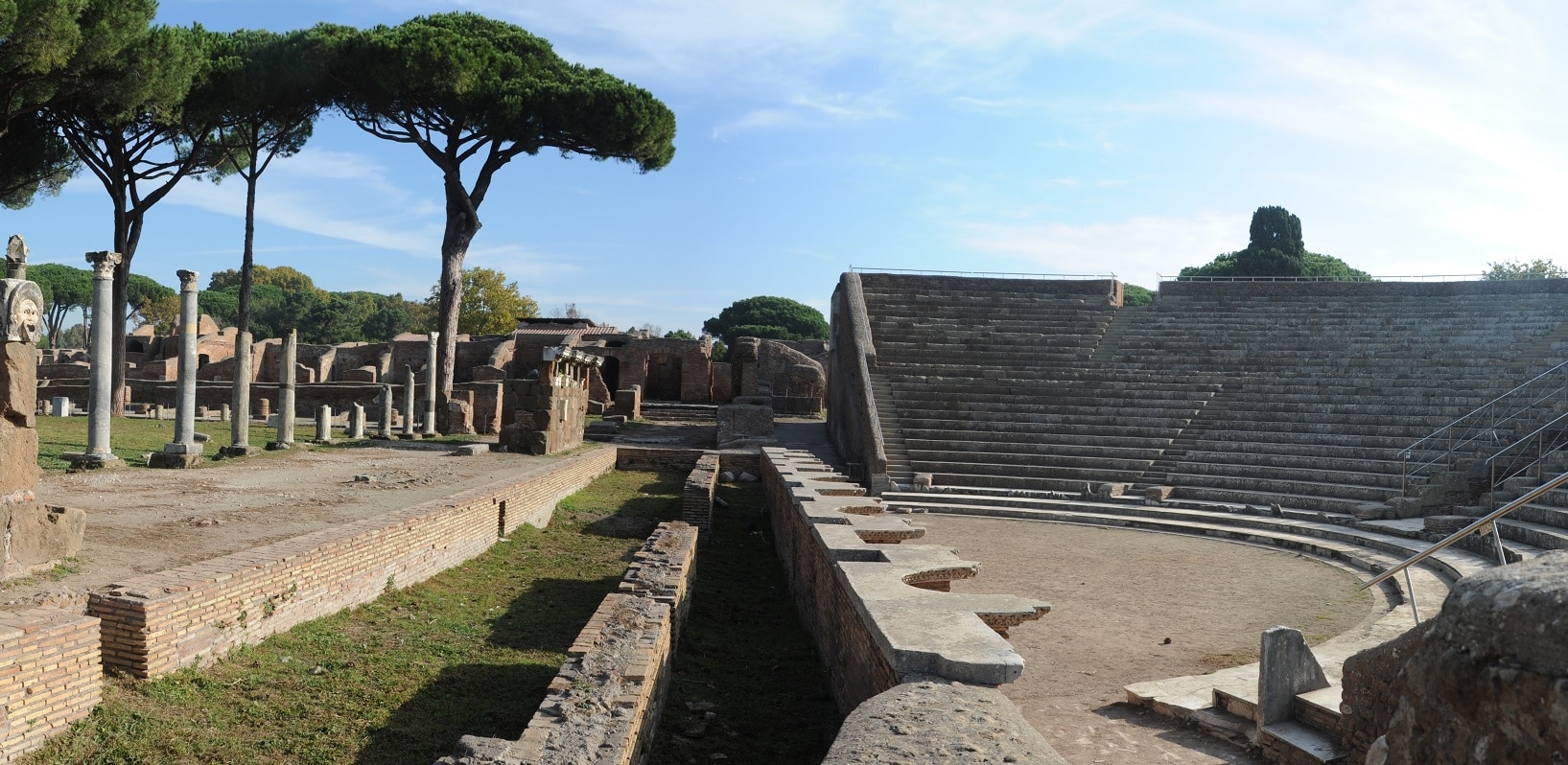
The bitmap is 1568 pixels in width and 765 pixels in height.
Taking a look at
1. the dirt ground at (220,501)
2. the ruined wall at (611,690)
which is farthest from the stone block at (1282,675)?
the dirt ground at (220,501)

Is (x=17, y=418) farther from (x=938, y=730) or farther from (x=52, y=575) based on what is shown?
(x=938, y=730)

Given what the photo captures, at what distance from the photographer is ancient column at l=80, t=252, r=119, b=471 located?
42.9ft

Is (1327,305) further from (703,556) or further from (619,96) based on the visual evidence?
(619,96)

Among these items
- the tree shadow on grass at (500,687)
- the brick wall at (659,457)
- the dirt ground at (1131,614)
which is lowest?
the tree shadow on grass at (500,687)

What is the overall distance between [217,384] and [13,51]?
15.4 metres

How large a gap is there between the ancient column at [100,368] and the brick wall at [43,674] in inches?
383

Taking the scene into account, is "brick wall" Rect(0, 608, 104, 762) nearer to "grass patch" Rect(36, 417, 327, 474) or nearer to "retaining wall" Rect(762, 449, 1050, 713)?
"retaining wall" Rect(762, 449, 1050, 713)

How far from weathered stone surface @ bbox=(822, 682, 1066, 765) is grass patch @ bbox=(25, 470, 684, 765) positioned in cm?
232

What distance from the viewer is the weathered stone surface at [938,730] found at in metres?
2.97

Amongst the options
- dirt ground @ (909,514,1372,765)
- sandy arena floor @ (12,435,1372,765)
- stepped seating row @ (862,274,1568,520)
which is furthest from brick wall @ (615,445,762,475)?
dirt ground @ (909,514,1372,765)

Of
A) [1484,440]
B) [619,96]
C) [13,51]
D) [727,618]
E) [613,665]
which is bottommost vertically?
[727,618]

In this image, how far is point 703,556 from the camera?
1115 centimetres

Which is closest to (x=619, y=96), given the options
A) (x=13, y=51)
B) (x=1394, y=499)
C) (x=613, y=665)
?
(x=13, y=51)

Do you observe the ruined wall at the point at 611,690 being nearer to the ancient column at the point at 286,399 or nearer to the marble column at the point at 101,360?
the marble column at the point at 101,360
